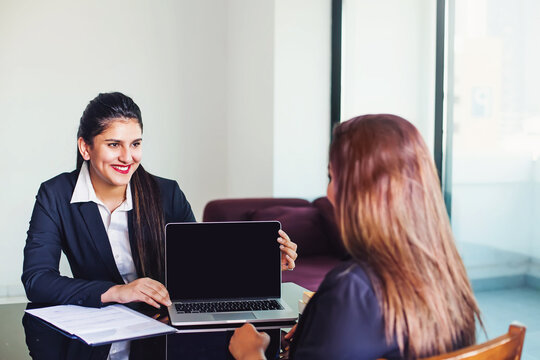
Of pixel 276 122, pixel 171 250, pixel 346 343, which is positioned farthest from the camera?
pixel 276 122

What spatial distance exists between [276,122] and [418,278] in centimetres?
316

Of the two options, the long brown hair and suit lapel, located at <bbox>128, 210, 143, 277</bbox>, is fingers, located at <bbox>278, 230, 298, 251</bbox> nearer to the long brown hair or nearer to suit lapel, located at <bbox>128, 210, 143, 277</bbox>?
suit lapel, located at <bbox>128, 210, 143, 277</bbox>

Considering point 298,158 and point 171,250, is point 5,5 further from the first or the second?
point 171,250

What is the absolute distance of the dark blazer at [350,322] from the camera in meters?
0.88

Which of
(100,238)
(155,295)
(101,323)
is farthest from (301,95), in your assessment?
(101,323)

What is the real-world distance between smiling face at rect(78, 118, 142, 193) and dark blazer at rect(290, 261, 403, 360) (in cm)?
A: 105

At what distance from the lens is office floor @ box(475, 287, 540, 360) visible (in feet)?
9.20

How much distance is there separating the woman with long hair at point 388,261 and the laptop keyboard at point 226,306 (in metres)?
0.57

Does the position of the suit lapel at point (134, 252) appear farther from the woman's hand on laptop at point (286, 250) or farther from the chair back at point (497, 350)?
the chair back at point (497, 350)

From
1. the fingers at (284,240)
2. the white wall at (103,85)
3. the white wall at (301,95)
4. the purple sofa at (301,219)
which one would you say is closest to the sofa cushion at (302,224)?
the purple sofa at (301,219)

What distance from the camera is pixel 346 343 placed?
889 mm

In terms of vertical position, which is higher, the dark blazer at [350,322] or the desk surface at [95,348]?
the dark blazer at [350,322]

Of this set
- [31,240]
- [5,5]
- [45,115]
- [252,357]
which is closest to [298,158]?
[45,115]

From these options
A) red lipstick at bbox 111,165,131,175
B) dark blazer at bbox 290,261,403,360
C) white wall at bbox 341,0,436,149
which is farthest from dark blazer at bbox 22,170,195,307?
white wall at bbox 341,0,436,149
